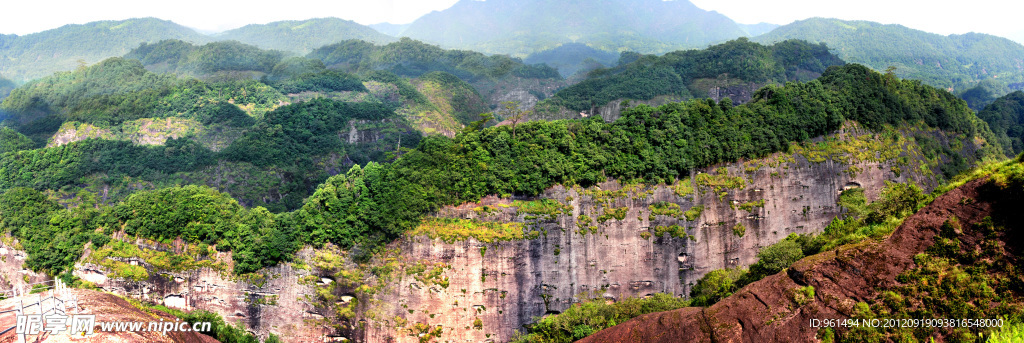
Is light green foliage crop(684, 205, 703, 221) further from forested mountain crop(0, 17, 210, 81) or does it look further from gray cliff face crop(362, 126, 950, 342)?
forested mountain crop(0, 17, 210, 81)

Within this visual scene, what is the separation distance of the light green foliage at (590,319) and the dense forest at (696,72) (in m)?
58.3

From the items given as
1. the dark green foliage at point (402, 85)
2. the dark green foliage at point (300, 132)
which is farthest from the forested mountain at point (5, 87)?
the dark green foliage at point (300, 132)

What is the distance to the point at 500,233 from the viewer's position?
111ft

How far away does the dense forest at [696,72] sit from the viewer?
87.8 meters

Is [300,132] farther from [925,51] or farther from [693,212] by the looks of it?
[925,51]

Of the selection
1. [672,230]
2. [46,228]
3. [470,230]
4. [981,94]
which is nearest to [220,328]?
→ [470,230]

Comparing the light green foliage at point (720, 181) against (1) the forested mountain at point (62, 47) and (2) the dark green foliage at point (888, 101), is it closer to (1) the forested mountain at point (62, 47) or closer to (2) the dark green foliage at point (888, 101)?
(2) the dark green foliage at point (888, 101)

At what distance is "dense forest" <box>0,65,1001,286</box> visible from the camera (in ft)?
114

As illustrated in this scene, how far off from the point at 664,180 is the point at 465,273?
13.5 meters

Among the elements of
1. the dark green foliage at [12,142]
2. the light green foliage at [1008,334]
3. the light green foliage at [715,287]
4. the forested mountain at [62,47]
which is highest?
the forested mountain at [62,47]

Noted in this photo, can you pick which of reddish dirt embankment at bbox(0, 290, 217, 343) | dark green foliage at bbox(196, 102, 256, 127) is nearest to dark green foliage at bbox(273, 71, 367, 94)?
dark green foliage at bbox(196, 102, 256, 127)

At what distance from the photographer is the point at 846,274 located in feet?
51.3

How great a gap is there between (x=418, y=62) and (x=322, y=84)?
45.0m

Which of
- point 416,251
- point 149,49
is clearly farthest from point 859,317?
point 149,49
